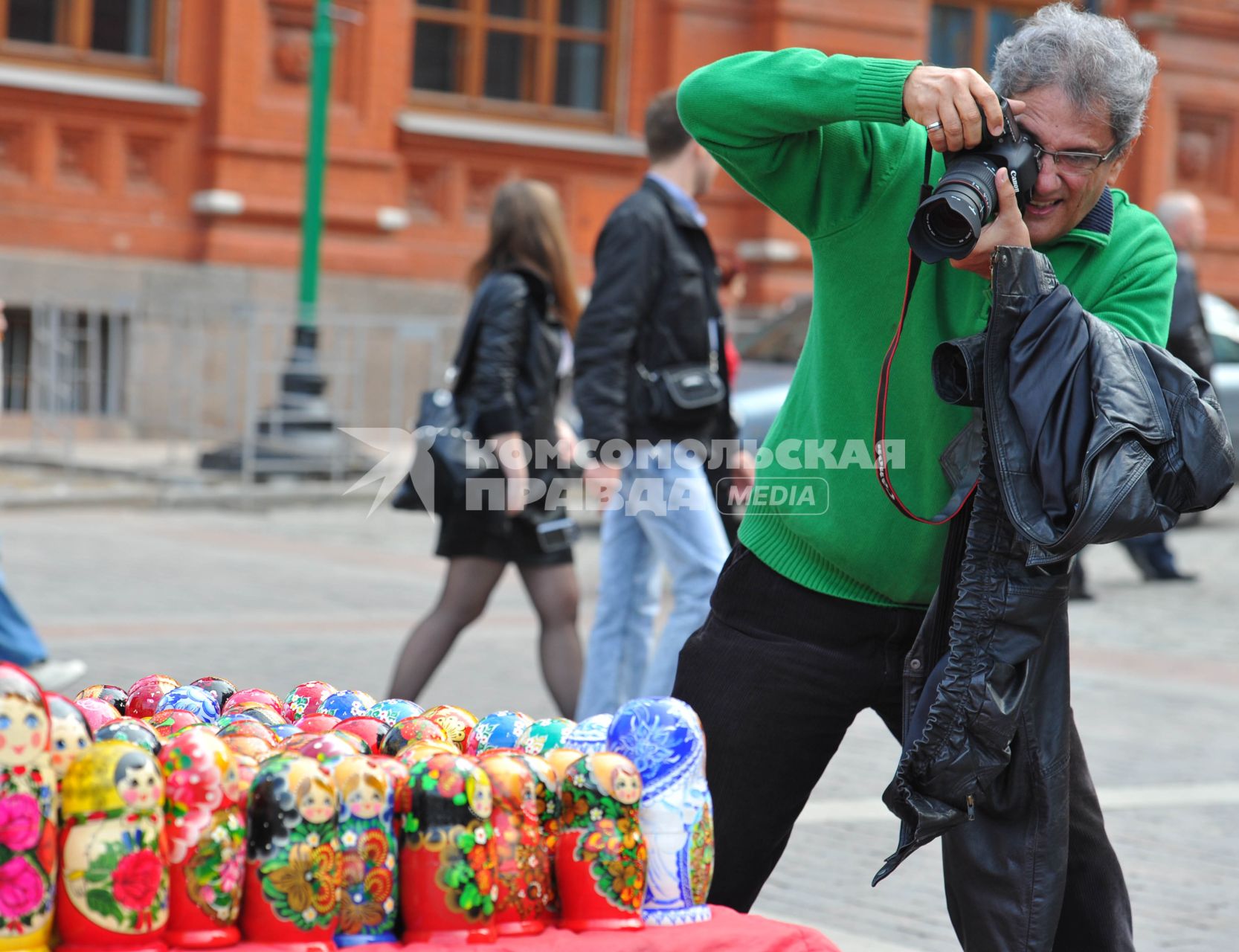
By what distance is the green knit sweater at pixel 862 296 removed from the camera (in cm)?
271

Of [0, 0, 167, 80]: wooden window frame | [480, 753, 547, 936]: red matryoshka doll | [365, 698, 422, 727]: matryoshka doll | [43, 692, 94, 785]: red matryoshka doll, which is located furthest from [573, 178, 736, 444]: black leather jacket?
[0, 0, 167, 80]: wooden window frame

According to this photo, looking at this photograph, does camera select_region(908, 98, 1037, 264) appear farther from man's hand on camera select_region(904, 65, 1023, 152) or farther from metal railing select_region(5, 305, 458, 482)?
metal railing select_region(5, 305, 458, 482)

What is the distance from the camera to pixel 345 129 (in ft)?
50.5

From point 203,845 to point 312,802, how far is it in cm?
13

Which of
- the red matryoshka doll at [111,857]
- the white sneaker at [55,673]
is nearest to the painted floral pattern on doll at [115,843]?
the red matryoshka doll at [111,857]

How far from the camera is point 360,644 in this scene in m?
7.49

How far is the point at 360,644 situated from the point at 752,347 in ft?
18.2

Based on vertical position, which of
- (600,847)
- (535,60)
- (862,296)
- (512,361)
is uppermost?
(535,60)

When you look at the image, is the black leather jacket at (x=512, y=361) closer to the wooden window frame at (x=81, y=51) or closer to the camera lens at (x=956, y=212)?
the camera lens at (x=956, y=212)

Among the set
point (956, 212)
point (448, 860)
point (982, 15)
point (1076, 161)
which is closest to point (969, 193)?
point (956, 212)

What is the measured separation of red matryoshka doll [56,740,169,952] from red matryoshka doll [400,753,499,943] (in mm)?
308

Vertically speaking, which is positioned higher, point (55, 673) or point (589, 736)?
point (589, 736)

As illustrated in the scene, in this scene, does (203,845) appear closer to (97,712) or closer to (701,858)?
(97,712)

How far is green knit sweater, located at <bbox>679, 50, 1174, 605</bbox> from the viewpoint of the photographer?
2709 mm
